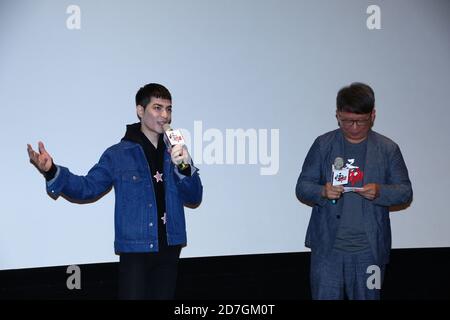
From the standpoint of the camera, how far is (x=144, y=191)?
3.66m

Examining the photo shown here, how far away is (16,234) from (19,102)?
839 millimetres

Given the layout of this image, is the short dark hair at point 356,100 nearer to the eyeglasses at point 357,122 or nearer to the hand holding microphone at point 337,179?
the eyeglasses at point 357,122

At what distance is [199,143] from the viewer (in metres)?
4.63

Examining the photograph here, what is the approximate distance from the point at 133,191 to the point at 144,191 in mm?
61

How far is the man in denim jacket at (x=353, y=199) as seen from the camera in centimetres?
369

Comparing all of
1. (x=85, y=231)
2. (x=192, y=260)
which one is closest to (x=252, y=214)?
(x=192, y=260)

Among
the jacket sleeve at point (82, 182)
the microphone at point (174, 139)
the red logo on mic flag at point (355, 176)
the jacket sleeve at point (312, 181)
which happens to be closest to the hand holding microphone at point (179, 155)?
the microphone at point (174, 139)

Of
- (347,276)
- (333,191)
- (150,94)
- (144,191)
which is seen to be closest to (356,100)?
(333,191)

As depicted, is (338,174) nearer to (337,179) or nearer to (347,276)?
(337,179)

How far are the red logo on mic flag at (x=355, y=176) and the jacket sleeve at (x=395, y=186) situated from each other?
0.43 feet

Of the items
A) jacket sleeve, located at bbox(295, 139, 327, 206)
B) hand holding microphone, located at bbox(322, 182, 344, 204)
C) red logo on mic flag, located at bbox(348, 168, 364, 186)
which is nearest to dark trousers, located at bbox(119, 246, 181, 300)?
jacket sleeve, located at bbox(295, 139, 327, 206)

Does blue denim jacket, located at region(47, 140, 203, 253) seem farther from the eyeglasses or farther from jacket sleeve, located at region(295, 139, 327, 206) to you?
the eyeglasses

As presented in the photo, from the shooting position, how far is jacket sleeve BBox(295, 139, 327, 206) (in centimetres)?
376
